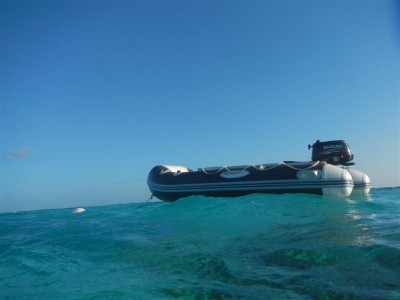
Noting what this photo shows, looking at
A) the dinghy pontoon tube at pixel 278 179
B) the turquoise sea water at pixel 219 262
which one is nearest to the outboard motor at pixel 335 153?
the dinghy pontoon tube at pixel 278 179

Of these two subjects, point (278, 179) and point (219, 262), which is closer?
point (219, 262)

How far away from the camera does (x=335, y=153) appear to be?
10367mm

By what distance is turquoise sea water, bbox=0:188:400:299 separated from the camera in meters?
2.17

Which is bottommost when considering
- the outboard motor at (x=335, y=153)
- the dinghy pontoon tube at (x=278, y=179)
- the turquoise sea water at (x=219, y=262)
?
the turquoise sea water at (x=219, y=262)

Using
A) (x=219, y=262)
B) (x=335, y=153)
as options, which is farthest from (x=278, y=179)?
(x=219, y=262)

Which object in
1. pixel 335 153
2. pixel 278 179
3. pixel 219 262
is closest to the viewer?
pixel 219 262

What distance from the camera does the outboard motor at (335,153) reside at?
10.3 m

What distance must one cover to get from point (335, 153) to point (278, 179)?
8.50 ft

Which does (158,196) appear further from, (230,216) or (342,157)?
(342,157)

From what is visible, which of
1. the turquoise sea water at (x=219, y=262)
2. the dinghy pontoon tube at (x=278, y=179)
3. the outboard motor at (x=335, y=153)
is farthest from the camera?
the outboard motor at (x=335, y=153)

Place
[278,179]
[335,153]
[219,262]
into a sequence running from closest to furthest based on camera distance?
[219,262], [278,179], [335,153]

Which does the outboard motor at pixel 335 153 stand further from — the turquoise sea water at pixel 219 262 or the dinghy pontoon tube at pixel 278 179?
the turquoise sea water at pixel 219 262

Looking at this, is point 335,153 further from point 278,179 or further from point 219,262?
point 219,262

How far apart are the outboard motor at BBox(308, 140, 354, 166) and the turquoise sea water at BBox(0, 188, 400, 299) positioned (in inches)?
214
